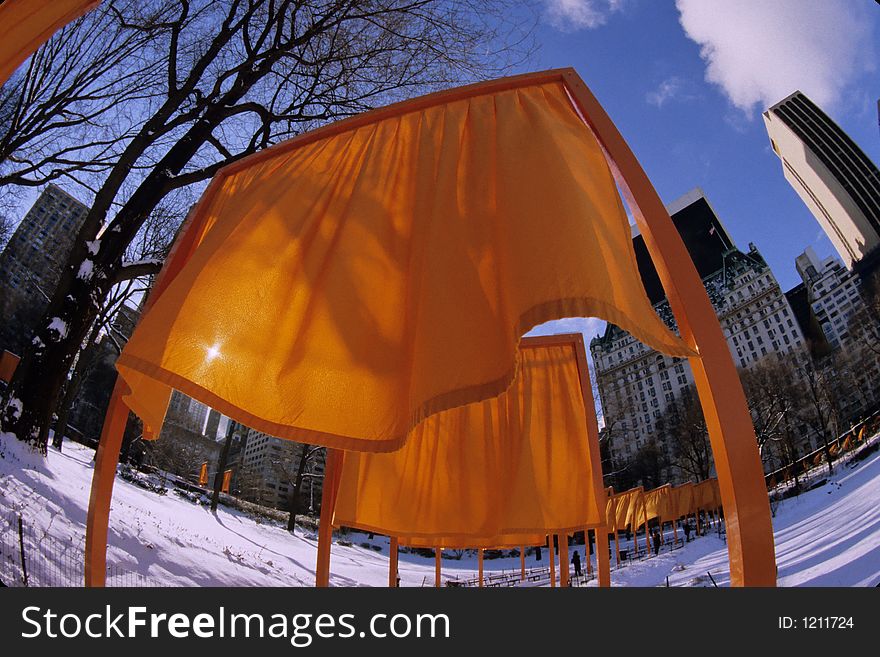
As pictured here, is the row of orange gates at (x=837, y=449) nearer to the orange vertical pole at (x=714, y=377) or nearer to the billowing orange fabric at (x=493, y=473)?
the billowing orange fabric at (x=493, y=473)

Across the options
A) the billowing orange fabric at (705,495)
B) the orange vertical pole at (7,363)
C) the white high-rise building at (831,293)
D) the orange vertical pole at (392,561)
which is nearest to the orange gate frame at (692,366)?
the orange vertical pole at (392,561)

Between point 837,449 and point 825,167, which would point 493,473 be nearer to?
point 837,449

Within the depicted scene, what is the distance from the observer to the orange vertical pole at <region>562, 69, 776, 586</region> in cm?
92

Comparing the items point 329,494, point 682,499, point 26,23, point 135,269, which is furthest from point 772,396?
point 26,23

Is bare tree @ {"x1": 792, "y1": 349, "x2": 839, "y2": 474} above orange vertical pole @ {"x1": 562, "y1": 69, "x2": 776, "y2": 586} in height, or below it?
above

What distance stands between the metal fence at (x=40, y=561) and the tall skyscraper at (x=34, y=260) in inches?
311

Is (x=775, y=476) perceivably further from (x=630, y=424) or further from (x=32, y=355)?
(x=32, y=355)

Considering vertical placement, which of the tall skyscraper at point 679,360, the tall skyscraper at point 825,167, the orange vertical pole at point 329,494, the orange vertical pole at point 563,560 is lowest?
the orange vertical pole at point 563,560

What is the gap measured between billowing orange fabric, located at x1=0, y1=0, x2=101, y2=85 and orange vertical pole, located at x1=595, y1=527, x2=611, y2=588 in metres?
3.71

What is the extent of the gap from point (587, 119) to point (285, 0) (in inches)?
225

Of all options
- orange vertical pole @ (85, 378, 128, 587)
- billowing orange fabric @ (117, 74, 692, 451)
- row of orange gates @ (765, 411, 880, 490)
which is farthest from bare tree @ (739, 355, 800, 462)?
orange vertical pole @ (85, 378, 128, 587)

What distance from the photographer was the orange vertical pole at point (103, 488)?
1.62 m

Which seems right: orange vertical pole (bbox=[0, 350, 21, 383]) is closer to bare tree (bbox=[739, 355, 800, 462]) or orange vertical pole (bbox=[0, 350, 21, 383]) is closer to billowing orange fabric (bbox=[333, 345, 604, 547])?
billowing orange fabric (bbox=[333, 345, 604, 547])
